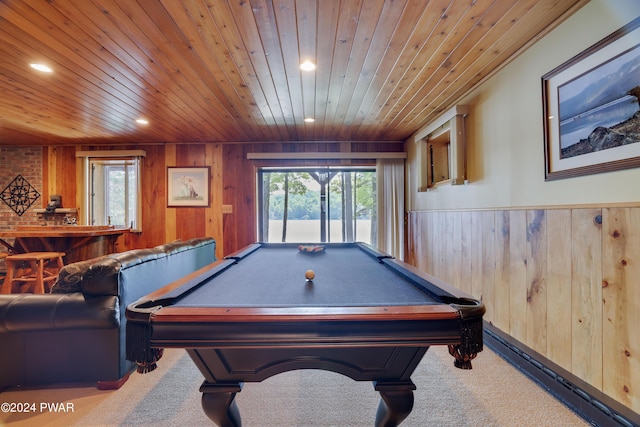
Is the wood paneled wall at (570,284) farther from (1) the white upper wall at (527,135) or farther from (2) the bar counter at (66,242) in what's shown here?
(2) the bar counter at (66,242)

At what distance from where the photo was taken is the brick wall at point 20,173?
4.41 meters

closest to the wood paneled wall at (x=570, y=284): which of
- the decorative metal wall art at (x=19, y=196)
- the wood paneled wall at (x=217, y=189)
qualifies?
the wood paneled wall at (x=217, y=189)

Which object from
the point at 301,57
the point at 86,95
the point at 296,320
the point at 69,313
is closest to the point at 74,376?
the point at 69,313

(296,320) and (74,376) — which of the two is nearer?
(296,320)

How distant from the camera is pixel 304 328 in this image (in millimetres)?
947

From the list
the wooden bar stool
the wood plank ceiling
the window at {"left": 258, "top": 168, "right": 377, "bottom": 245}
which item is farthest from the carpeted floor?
the window at {"left": 258, "top": 168, "right": 377, "bottom": 245}

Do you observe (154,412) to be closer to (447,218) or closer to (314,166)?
(447,218)

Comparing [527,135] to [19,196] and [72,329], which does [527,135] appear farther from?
[19,196]

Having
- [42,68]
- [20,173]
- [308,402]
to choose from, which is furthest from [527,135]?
[20,173]

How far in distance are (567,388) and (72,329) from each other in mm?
2978

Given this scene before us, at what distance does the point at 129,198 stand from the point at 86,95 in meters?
2.25

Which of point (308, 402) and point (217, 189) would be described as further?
point (217, 189)

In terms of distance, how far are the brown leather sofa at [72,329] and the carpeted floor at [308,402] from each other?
100 millimetres

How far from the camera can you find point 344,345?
0.94 m
